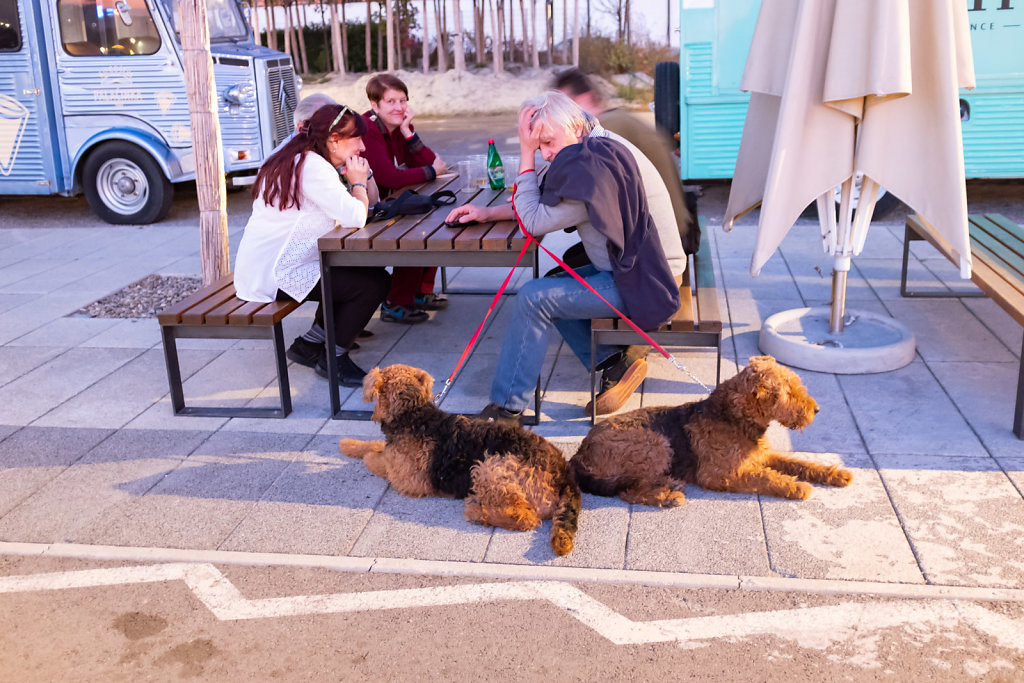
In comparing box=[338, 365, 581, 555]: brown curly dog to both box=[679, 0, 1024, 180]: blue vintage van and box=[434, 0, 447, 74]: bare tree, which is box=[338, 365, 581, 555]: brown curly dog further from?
box=[434, 0, 447, 74]: bare tree

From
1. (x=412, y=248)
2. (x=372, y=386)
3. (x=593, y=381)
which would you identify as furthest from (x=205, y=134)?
(x=593, y=381)

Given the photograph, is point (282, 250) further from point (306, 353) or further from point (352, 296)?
point (306, 353)

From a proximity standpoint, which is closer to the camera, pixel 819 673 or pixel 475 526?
pixel 819 673

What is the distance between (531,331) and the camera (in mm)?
4281

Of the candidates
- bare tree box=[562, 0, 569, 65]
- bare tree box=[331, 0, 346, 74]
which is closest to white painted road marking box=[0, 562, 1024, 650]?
bare tree box=[562, 0, 569, 65]

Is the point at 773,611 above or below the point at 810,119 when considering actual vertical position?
below

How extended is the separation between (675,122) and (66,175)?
6.48m

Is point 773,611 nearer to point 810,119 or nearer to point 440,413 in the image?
point 440,413

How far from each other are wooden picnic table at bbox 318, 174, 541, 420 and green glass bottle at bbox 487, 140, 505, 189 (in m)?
0.97

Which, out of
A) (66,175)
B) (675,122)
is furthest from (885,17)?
(66,175)

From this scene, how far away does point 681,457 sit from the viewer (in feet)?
12.1

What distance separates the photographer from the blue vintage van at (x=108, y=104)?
31.0 ft

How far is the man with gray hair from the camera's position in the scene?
392 centimetres

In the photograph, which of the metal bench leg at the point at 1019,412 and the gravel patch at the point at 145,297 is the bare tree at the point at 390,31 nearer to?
the gravel patch at the point at 145,297
